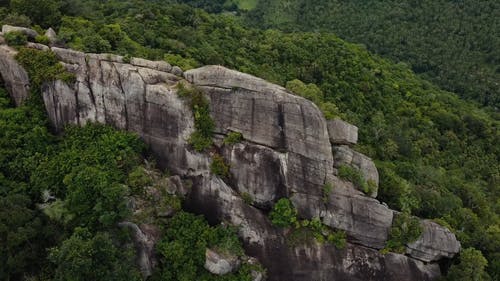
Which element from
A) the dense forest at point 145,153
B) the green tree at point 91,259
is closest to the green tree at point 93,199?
the dense forest at point 145,153

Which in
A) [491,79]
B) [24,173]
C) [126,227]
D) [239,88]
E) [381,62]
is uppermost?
[239,88]

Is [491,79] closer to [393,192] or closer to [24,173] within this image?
[393,192]

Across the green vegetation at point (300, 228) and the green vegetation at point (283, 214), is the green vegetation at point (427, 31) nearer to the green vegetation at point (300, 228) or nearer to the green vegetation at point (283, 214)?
the green vegetation at point (300, 228)

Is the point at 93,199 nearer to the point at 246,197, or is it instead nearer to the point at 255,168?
the point at 246,197

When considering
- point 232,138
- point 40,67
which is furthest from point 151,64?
point 232,138

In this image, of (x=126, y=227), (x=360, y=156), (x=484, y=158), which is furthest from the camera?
(x=484, y=158)

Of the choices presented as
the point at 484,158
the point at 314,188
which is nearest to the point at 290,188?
the point at 314,188
